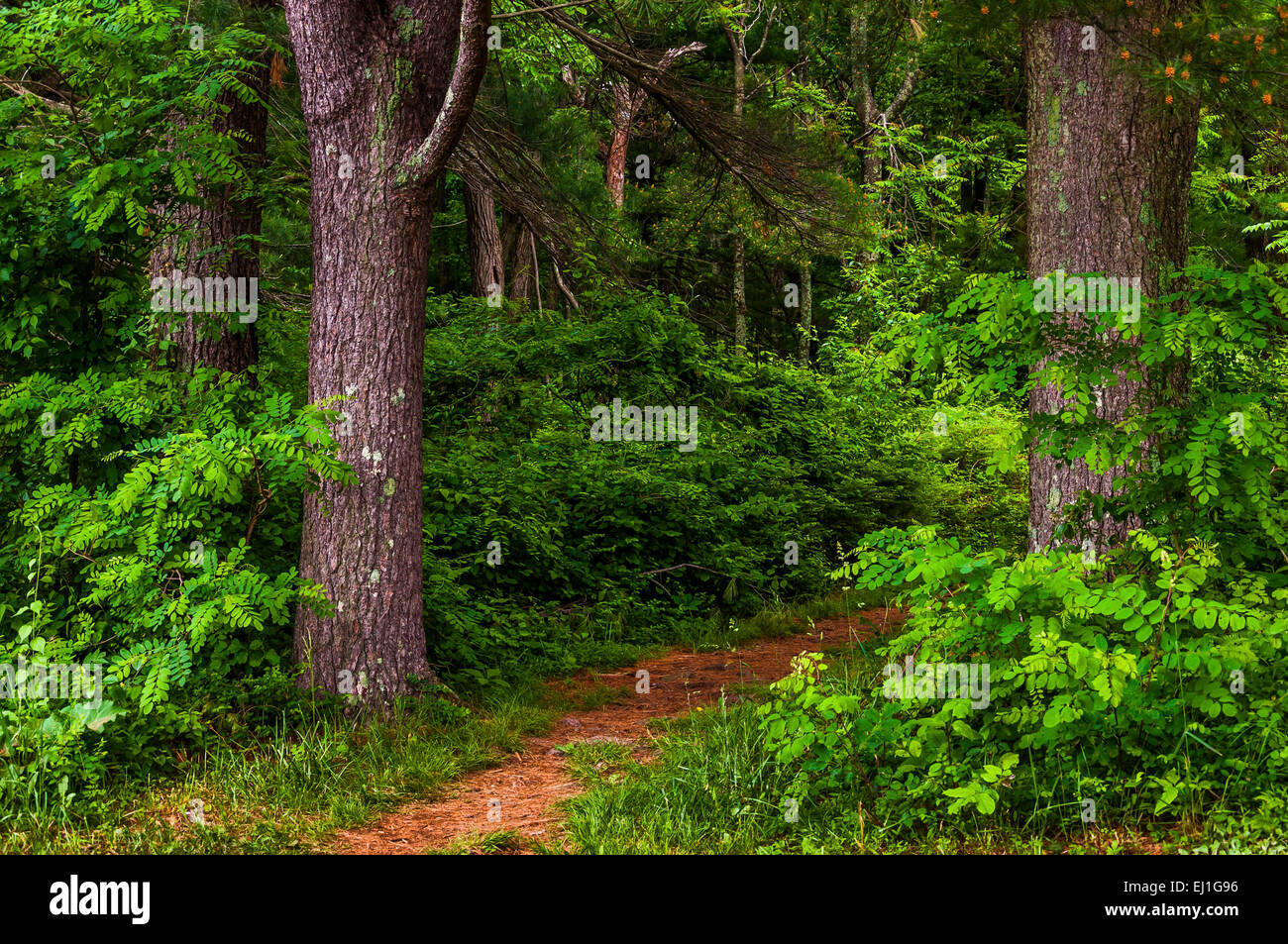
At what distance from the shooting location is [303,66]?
658cm

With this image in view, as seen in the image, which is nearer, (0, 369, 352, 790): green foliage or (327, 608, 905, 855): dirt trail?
(327, 608, 905, 855): dirt trail

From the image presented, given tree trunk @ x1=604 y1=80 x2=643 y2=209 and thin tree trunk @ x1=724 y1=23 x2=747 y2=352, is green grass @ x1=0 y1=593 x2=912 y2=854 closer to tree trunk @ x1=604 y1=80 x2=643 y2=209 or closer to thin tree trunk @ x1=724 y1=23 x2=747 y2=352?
tree trunk @ x1=604 y1=80 x2=643 y2=209

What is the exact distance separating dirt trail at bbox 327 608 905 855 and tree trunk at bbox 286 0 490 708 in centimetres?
96

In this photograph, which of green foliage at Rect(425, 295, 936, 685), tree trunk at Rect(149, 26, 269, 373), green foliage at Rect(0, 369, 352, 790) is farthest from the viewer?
green foliage at Rect(425, 295, 936, 685)

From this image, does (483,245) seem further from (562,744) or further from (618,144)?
(562,744)

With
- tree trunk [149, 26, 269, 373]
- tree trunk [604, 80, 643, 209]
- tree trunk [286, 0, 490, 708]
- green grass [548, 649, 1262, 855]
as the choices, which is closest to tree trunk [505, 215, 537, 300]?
tree trunk [604, 80, 643, 209]

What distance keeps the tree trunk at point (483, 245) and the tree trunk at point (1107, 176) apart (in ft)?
29.4

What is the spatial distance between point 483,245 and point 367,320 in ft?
28.8

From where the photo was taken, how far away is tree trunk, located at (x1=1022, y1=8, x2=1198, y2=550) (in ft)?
21.6

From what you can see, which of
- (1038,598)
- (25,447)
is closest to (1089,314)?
(1038,598)

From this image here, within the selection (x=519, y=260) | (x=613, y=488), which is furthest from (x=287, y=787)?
(x=519, y=260)
